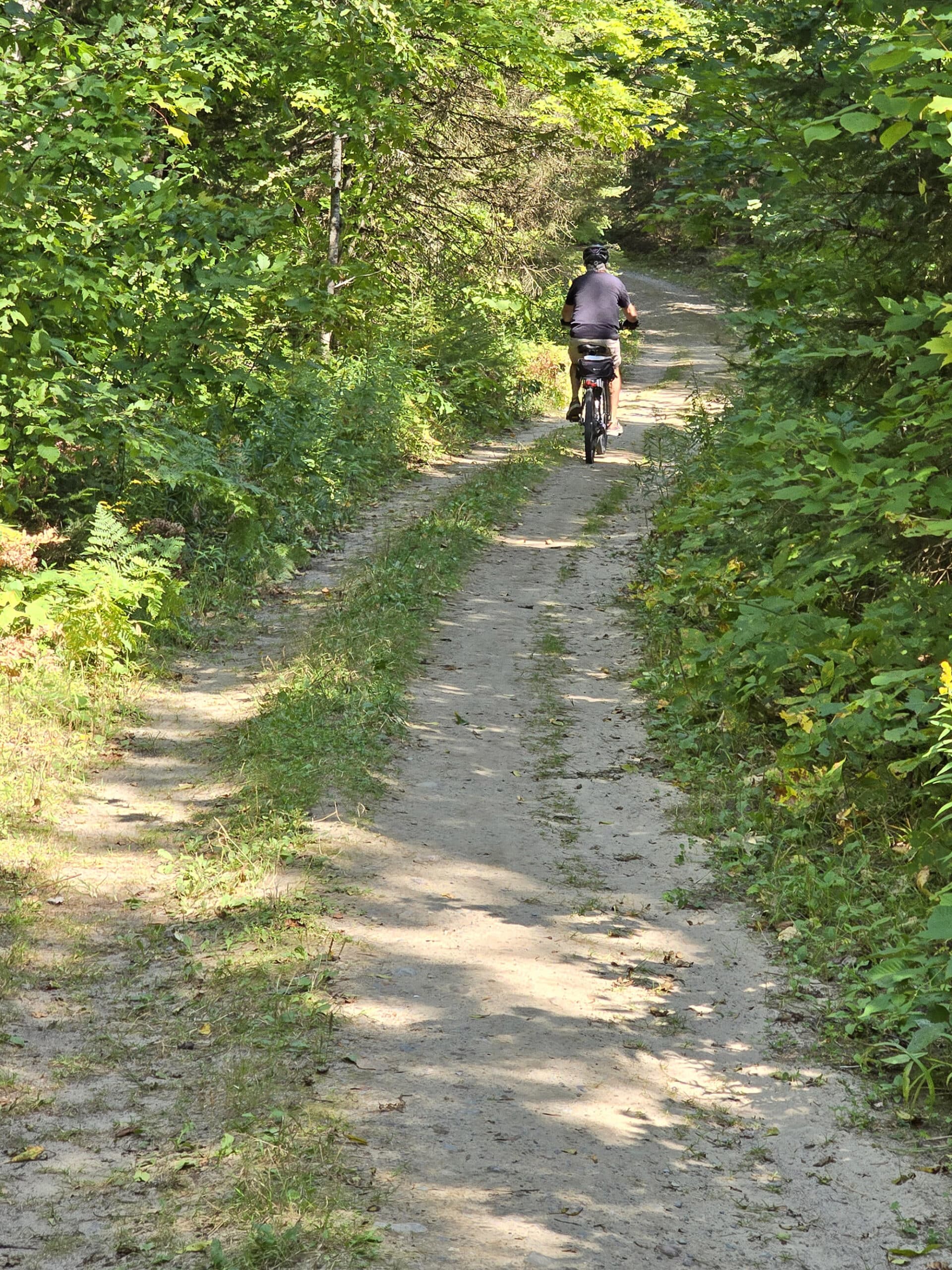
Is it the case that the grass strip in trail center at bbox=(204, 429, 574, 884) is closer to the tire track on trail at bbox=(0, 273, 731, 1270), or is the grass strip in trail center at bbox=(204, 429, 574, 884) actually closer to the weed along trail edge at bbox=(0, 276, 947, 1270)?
the weed along trail edge at bbox=(0, 276, 947, 1270)

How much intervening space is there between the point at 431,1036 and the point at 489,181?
61.6 ft

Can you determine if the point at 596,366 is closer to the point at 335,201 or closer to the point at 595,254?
the point at 595,254

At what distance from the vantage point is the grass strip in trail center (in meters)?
6.66

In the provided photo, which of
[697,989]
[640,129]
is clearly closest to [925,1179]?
[697,989]

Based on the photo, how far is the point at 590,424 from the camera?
15945mm

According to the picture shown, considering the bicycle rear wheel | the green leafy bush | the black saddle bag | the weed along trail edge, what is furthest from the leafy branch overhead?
the bicycle rear wheel

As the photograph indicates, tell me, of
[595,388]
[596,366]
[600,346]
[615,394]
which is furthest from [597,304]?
[615,394]

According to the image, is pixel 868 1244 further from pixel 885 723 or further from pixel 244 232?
pixel 244 232

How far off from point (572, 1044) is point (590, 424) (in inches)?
478

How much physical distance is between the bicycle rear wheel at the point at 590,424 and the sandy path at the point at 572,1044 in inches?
312

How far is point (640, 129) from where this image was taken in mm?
16750

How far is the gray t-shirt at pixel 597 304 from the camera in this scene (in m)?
15.1

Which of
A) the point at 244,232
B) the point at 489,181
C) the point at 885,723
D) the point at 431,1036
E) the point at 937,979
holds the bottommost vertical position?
the point at 431,1036

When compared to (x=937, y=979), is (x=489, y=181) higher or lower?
higher
